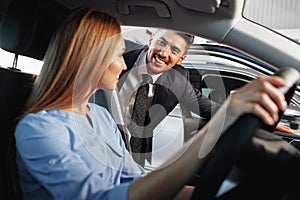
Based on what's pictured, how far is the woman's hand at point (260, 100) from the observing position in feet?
2.38

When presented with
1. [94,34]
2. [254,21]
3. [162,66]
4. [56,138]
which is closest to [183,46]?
[162,66]

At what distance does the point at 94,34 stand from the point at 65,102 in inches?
9.1

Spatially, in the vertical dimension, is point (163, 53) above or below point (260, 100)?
below

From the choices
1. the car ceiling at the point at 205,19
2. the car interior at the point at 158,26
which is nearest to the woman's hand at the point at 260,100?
the car interior at the point at 158,26

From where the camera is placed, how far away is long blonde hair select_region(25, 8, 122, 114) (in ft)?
3.88

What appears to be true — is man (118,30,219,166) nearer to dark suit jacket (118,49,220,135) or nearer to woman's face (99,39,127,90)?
dark suit jacket (118,49,220,135)

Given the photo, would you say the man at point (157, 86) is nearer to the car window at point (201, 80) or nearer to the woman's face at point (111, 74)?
the car window at point (201, 80)

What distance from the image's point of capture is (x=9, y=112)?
1275 mm

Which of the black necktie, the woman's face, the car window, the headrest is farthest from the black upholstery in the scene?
the black necktie

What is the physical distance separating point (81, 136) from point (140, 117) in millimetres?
866

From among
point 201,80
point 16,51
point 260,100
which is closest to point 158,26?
point 16,51

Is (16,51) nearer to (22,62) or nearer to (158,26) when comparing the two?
(22,62)

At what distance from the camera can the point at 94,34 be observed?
1.21 metres

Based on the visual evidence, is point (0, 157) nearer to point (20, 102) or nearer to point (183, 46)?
point (20, 102)
